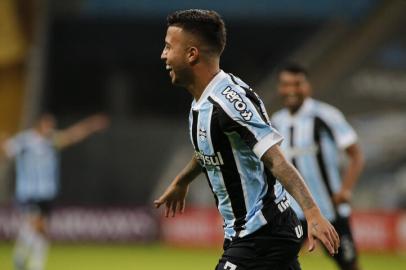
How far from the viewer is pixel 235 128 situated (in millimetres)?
4789

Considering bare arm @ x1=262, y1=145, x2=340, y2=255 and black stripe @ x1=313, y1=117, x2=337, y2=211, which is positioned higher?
black stripe @ x1=313, y1=117, x2=337, y2=211

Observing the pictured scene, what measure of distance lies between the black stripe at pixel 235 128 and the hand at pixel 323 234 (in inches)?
20.2

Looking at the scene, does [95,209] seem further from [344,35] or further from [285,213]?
[285,213]

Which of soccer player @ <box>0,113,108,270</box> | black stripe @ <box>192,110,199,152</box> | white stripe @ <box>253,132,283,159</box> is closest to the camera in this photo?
white stripe @ <box>253,132,283,159</box>

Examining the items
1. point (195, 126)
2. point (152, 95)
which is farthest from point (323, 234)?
point (152, 95)

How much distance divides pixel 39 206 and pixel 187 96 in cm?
1116

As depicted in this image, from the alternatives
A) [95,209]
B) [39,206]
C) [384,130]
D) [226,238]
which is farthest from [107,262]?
[226,238]

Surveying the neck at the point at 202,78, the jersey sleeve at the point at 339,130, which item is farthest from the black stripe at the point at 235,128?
the jersey sleeve at the point at 339,130

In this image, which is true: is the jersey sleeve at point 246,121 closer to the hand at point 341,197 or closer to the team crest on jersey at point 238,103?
the team crest on jersey at point 238,103

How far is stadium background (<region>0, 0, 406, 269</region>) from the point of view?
19.5 m

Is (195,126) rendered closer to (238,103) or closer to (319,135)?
(238,103)

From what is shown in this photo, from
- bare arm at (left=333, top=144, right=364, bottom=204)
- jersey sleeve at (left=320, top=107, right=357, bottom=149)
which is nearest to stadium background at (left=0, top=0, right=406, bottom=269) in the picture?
bare arm at (left=333, top=144, right=364, bottom=204)

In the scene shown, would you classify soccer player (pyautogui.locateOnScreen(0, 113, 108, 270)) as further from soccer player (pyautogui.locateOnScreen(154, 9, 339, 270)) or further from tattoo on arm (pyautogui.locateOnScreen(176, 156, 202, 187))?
soccer player (pyautogui.locateOnScreen(154, 9, 339, 270))

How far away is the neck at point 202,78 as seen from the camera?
4.99 metres
